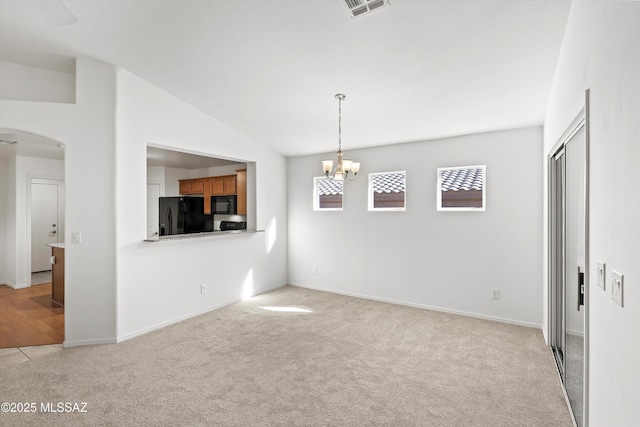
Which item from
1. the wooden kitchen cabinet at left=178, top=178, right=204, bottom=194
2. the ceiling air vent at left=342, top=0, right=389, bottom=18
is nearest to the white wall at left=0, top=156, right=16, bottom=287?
the wooden kitchen cabinet at left=178, top=178, right=204, bottom=194

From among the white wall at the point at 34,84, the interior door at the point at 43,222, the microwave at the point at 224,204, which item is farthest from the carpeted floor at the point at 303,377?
the interior door at the point at 43,222

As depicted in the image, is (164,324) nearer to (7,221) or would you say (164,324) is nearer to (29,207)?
(29,207)

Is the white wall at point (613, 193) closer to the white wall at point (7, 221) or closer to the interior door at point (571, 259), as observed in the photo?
the interior door at point (571, 259)

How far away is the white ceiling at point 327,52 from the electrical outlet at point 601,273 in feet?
5.48

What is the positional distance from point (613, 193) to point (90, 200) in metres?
4.21

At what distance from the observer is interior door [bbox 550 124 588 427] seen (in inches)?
82.7

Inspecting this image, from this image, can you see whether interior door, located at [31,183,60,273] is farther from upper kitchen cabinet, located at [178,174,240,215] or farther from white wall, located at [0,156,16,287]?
upper kitchen cabinet, located at [178,174,240,215]

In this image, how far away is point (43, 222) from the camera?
7.21 meters

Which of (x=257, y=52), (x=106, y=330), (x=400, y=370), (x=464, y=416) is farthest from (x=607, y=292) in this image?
(x=106, y=330)

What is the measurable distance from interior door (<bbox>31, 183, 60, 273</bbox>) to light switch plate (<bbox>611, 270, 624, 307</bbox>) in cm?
894

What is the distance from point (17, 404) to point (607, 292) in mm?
3796

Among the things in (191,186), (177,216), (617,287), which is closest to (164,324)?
(177,216)

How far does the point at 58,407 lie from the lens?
8.11 ft

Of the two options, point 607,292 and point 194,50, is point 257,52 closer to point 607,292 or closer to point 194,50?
point 194,50
